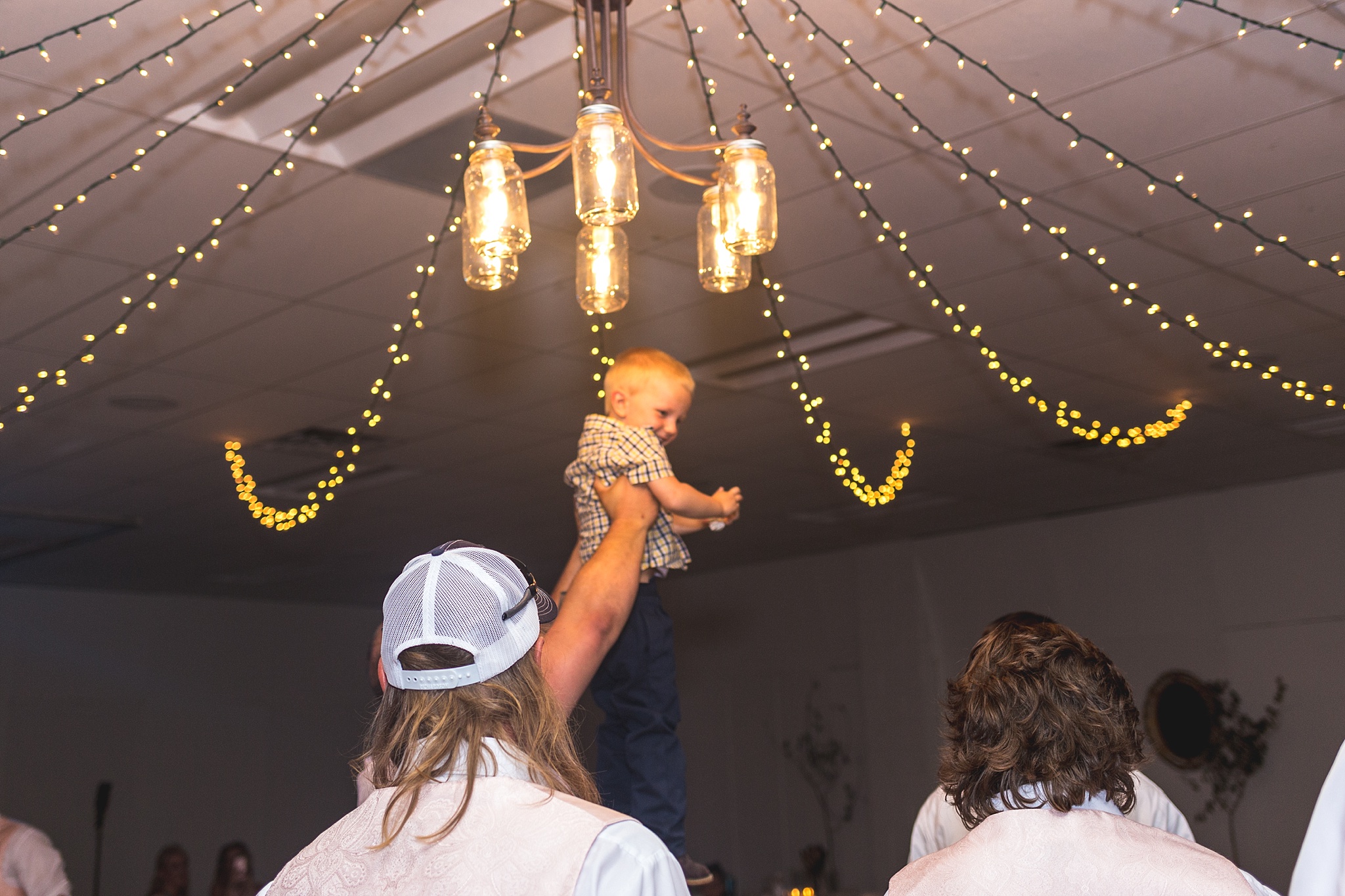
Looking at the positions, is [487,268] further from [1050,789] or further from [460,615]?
[1050,789]

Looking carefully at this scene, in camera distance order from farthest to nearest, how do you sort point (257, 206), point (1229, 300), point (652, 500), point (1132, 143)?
point (1229, 300), point (257, 206), point (1132, 143), point (652, 500)

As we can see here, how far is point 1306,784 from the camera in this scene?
24.0 feet

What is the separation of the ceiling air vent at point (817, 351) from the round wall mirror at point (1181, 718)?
411cm

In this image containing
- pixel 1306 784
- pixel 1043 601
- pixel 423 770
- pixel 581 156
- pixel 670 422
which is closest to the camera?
pixel 423 770

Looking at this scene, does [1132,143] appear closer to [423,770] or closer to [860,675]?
[423,770]

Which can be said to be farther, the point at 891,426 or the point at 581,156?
the point at 891,426

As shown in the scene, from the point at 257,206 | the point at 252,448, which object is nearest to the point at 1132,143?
the point at 257,206

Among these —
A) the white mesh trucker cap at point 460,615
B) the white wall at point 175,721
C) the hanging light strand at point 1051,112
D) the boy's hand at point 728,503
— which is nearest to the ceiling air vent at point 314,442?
the white wall at point 175,721

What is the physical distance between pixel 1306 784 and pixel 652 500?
635 cm

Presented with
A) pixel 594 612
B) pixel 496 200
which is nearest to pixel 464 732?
pixel 594 612

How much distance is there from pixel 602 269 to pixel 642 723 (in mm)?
882

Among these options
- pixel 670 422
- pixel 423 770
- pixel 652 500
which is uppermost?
pixel 670 422

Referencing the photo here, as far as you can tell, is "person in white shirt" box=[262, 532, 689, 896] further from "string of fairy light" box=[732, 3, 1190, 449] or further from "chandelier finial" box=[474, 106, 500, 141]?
"string of fairy light" box=[732, 3, 1190, 449]

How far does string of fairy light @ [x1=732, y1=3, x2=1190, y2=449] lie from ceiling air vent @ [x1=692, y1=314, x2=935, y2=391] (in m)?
0.26
